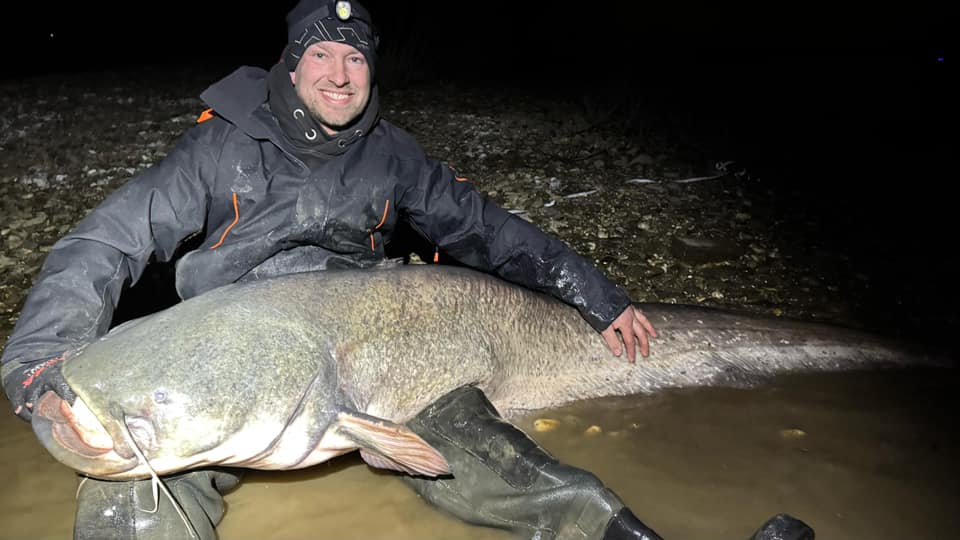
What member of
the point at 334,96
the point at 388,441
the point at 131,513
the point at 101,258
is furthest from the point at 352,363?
the point at 334,96

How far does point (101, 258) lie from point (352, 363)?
96cm

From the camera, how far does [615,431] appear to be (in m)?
3.09

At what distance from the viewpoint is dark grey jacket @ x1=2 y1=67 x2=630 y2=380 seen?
2367 mm

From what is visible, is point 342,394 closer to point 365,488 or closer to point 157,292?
point 365,488

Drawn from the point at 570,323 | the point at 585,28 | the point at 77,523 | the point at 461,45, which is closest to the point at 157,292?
the point at 77,523

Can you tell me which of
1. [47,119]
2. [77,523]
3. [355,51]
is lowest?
[77,523]

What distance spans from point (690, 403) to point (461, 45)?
9.04 metres

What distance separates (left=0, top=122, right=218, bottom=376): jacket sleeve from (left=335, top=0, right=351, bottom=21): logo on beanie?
0.73 m

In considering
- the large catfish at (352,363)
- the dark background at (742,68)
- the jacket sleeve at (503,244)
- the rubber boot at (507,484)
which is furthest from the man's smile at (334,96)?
the dark background at (742,68)

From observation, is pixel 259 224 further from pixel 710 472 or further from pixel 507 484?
pixel 710 472

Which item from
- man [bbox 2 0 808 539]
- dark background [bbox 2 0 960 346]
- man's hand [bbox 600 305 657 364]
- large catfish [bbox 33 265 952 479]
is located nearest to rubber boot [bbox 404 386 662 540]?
man [bbox 2 0 808 539]

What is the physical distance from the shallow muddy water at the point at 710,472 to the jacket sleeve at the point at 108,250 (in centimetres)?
71

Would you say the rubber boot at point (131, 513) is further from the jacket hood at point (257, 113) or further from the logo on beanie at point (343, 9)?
the logo on beanie at point (343, 9)

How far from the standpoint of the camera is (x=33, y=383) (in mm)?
2070
